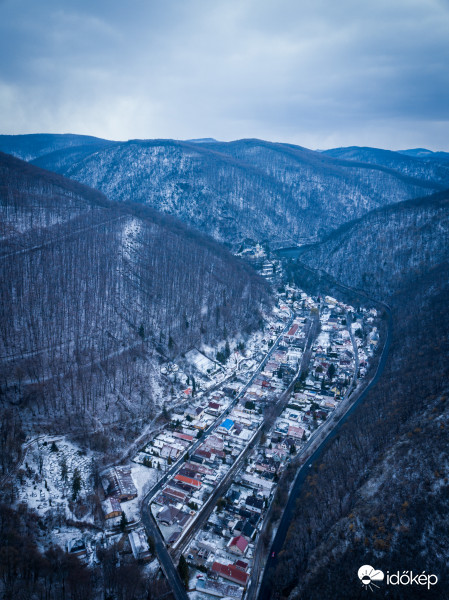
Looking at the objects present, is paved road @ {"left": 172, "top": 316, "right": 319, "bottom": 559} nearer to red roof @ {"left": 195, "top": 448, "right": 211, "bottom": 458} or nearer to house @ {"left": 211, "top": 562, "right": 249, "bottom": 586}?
red roof @ {"left": 195, "top": 448, "right": 211, "bottom": 458}

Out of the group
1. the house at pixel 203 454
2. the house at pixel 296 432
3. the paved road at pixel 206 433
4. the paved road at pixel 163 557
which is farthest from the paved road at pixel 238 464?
the paved road at pixel 206 433

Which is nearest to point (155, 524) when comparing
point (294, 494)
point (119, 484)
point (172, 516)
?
point (172, 516)

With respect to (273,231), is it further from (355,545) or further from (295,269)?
(355,545)

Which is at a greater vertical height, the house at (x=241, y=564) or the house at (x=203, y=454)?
the house at (x=203, y=454)

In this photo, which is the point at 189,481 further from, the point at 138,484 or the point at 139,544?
the point at 139,544

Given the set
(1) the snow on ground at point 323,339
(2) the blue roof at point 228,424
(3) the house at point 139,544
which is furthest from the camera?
(1) the snow on ground at point 323,339

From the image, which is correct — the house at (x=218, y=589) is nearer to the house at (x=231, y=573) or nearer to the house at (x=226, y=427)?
the house at (x=231, y=573)
